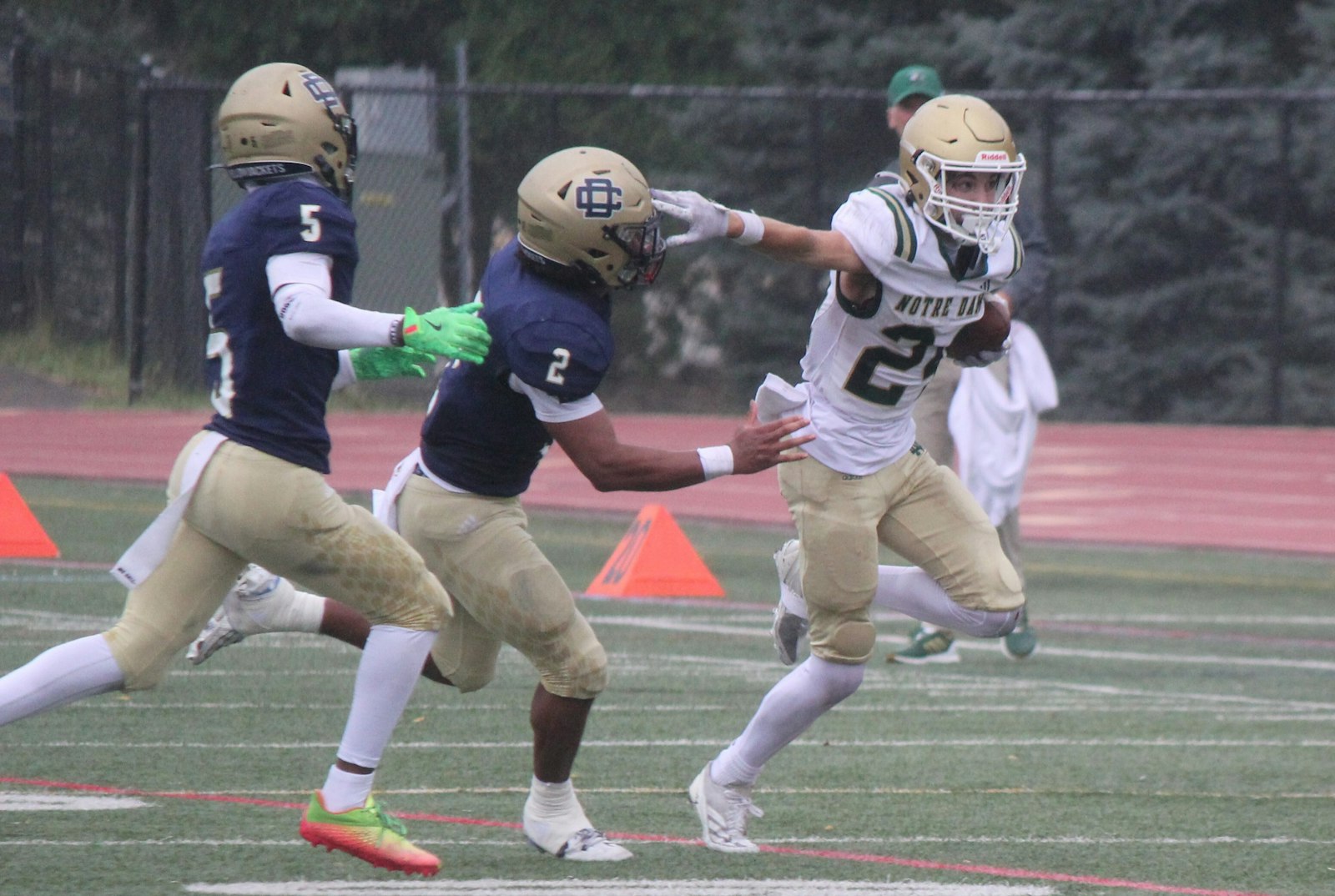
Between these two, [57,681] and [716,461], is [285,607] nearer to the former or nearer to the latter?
[57,681]

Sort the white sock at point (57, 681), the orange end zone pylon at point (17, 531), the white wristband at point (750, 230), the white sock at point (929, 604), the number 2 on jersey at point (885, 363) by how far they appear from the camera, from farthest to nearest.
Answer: the orange end zone pylon at point (17, 531), the white sock at point (929, 604), the number 2 on jersey at point (885, 363), the white wristband at point (750, 230), the white sock at point (57, 681)

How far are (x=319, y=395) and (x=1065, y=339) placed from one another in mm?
17928

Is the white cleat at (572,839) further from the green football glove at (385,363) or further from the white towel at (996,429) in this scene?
the white towel at (996,429)

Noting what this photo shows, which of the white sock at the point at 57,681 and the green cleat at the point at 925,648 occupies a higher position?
the white sock at the point at 57,681

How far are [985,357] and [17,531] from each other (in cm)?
614

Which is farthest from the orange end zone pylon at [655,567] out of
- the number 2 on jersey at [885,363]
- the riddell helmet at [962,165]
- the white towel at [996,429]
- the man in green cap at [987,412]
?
the riddell helmet at [962,165]

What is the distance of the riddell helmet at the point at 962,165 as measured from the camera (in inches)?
212

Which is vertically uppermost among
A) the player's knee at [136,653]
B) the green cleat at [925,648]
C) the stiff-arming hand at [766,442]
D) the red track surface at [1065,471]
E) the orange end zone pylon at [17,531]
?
the stiff-arming hand at [766,442]

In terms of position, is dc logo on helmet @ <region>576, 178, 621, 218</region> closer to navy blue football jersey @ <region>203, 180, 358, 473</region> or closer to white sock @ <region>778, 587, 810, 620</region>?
navy blue football jersey @ <region>203, 180, 358, 473</region>

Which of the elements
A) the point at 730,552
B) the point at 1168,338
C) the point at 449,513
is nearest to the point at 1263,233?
the point at 1168,338

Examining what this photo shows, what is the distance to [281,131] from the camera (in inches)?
191

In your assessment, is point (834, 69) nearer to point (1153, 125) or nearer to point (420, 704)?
point (1153, 125)

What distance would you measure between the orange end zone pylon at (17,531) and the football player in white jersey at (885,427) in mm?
5754

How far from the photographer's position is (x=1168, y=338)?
21.9 metres
